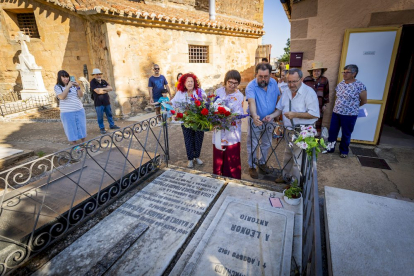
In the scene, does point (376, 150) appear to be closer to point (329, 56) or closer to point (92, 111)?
point (329, 56)

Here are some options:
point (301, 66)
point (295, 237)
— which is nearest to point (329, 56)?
point (301, 66)

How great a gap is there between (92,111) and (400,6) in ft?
34.4

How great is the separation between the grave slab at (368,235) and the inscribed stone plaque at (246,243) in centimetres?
37

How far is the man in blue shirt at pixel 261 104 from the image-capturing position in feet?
10.8

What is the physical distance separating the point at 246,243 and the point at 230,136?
1659 millimetres

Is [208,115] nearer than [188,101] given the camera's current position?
Yes

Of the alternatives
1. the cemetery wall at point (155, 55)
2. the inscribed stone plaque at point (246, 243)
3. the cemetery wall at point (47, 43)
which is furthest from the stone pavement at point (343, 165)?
the cemetery wall at point (47, 43)

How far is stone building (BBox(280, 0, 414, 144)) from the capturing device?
13.8 feet

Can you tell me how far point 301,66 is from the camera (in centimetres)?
498

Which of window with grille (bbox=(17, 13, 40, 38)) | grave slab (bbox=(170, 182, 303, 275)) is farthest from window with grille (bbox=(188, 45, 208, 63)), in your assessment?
grave slab (bbox=(170, 182, 303, 275))

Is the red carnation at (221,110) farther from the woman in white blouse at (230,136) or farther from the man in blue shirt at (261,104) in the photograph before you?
the man in blue shirt at (261,104)

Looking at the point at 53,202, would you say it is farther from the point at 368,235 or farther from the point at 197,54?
the point at 197,54

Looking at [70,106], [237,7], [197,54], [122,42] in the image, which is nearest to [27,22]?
[122,42]

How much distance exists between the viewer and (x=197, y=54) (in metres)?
10.4
